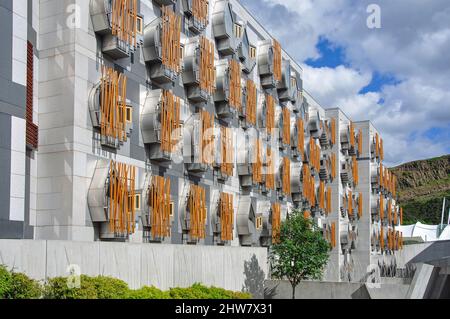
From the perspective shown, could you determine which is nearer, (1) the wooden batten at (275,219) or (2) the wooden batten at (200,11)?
(2) the wooden batten at (200,11)

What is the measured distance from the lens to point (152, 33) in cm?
2781

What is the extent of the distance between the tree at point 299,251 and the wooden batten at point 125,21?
52.1ft

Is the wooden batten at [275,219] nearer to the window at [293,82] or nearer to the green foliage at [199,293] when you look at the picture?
the window at [293,82]

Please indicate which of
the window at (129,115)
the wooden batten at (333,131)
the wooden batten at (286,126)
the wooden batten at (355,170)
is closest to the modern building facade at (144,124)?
the window at (129,115)

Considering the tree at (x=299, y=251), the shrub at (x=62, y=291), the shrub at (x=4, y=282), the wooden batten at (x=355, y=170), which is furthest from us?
the wooden batten at (x=355, y=170)

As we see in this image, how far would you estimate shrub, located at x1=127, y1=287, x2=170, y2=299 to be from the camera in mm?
18312

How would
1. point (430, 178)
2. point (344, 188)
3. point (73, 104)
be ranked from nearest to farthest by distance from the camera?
point (73, 104)
point (344, 188)
point (430, 178)

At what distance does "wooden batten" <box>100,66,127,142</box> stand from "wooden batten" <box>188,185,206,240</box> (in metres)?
6.56

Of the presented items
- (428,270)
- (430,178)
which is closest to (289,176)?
(428,270)

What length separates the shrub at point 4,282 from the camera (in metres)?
14.4

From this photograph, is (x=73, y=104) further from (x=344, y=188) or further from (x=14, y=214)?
(x=344, y=188)

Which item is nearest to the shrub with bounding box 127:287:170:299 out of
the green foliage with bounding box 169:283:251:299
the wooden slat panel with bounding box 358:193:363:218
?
the green foliage with bounding box 169:283:251:299

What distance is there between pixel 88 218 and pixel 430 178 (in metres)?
191

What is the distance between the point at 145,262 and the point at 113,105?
6.94m
